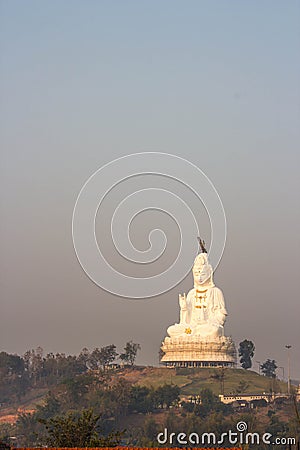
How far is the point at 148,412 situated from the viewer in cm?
7925

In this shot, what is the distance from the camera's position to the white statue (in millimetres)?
85062

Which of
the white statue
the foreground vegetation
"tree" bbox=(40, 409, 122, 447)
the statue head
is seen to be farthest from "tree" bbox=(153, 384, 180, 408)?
"tree" bbox=(40, 409, 122, 447)

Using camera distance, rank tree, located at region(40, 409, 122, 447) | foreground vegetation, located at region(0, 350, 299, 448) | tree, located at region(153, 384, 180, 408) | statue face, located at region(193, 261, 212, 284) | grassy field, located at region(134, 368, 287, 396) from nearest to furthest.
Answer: tree, located at region(40, 409, 122, 447)
foreground vegetation, located at region(0, 350, 299, 448)
tree, located at region(153, 384, 180, 408)
statue face, located at region(193, 261, 212, 284)
grassy field, located at region(134, 368, 287, 396)

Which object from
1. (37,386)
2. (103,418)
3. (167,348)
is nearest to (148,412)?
(103,418)

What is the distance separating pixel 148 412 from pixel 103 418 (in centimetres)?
295

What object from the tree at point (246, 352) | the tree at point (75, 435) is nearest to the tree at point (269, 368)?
the tree at point (246, 352)

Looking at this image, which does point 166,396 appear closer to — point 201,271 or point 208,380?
point 208,380

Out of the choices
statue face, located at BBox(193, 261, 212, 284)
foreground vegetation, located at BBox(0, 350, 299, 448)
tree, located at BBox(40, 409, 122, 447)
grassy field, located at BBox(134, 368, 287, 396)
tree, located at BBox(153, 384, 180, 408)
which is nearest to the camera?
tree, located at BBox(40, 409, 122, 447)

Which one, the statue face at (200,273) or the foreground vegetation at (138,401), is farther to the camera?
the statue face at (200,273)

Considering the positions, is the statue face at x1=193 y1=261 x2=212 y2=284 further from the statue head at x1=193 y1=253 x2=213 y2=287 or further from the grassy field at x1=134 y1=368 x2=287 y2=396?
the grassy field at x1=134 y1=368 x2=287 y2=396

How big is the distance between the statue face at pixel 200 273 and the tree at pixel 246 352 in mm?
9432

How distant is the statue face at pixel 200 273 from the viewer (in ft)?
278

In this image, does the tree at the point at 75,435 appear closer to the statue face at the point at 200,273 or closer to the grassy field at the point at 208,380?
the grassy field at the point at 208,380

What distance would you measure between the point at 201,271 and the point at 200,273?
0.65 feet
